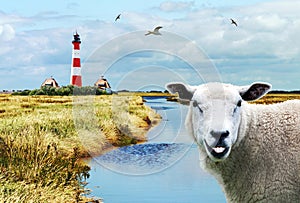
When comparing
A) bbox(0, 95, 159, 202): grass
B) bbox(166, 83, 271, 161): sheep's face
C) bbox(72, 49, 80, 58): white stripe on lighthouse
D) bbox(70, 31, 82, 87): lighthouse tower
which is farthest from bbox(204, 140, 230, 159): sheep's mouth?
bbox(72, 49, 80, 58): white stripe on lighthouse

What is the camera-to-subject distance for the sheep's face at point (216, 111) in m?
5.97

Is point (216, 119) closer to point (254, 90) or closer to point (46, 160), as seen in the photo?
point (254, 90)

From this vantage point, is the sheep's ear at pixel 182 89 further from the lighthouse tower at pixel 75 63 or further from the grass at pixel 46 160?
the lighthouse tower at pixel 75 63

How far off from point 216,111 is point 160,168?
9.74 ft

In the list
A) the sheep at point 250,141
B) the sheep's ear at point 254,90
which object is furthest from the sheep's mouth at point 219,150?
the sheep's ear at point 254,90

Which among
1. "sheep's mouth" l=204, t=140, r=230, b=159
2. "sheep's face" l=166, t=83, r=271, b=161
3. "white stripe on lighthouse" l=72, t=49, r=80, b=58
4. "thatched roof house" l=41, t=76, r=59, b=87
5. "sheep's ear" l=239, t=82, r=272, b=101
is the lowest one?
"sheep's mouth" l=204, t=140, r=230, b=159

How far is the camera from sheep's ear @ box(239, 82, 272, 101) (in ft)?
21.6

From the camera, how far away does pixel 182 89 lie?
6.75 metres

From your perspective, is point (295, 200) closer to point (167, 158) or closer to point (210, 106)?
point (210, 106)

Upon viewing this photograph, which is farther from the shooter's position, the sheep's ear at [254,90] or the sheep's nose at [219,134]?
the sheep's ear at [254,90]

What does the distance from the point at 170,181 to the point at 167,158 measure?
6338 mm

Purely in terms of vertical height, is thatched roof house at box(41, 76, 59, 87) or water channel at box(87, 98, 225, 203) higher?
thatched roof house at box(41, 76, 59, 87)

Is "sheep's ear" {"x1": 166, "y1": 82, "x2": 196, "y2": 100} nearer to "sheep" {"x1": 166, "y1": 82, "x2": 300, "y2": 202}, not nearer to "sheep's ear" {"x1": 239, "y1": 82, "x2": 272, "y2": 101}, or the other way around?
"sheep" {"x1": 166, "y1": 82, "x2": 300, "y2": 202}

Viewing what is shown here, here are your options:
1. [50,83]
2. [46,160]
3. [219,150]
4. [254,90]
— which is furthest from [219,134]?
[50,83]
